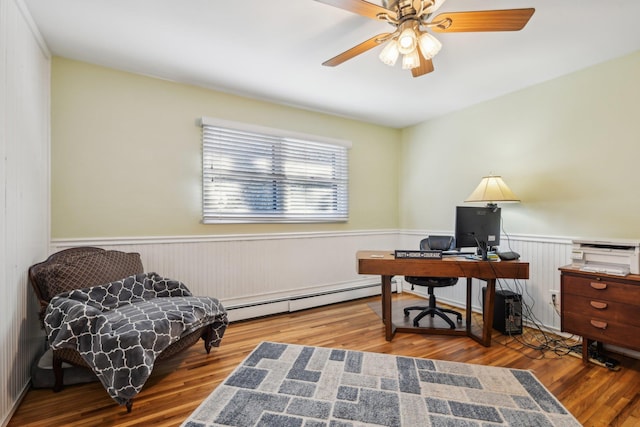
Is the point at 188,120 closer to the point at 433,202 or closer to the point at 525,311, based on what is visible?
the point at 433,202

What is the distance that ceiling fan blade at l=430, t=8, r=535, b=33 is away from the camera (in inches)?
57.5

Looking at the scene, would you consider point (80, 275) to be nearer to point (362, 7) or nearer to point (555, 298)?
point (362, 7)

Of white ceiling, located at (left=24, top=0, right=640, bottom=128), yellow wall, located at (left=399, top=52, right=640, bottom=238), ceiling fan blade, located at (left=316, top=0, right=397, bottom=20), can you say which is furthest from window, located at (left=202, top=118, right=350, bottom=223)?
ceiling fan blade, located at (left=316, top=0, right=397, bottom=20)

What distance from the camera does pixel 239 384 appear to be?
196 cm

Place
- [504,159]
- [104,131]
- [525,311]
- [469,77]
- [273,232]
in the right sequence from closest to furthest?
[104,131] → [469,77] → [525,311] → [504,159] → [273,232]

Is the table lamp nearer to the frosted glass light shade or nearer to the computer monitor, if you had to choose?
the computer monitor

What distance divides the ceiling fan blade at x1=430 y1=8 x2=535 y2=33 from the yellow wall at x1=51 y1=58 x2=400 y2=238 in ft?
7.13

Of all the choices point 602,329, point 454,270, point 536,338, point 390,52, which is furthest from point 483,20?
point 536,338

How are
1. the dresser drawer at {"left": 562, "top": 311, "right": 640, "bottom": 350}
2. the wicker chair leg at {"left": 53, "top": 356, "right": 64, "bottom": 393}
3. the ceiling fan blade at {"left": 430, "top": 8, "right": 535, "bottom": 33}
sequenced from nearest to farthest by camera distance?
the ceiling fan blade at {"left": 430, "top": 8, "right": 535, "bottom": 33}
the wicker chair leg at {"left": 53, "top": 356, "right": 64, "bottom": 393}
the dresser drawer at {"left": 562, "top": 311, "right": 640, "bottom": 350}

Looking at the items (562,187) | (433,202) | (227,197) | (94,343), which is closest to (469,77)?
(562,187)

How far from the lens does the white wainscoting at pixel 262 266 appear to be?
283 centimetres

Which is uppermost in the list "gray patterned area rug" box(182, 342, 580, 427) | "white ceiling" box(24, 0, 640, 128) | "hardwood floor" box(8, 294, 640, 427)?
"white ceiling" box(24, 0, 640, 128)

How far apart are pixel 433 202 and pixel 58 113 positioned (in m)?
3.97

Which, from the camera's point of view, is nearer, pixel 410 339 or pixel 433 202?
pixel 410 339
